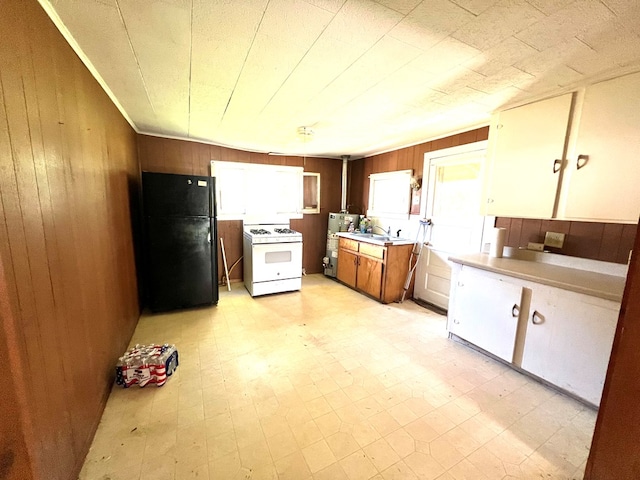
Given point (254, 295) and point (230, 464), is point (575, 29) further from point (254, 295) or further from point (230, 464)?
point (254, 295)

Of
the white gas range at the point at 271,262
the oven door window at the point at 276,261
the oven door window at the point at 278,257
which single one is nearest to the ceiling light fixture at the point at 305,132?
the white gas range at the point at 271,262

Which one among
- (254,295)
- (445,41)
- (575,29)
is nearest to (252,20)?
(445,41)

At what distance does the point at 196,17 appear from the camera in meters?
1.19

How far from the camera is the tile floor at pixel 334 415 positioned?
1.32 m

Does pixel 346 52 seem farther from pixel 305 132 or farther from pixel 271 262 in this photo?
pixel 271 262

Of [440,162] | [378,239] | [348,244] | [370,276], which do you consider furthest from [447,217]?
[348,244]

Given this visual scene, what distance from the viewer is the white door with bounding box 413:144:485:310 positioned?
2912mm

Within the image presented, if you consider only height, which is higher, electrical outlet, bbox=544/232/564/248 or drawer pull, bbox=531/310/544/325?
electrical outlet, bbox=544/232/564/248

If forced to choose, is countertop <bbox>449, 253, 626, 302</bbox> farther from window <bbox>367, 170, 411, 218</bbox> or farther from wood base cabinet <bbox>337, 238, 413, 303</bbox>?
window <bbox>367, 170, 411, 218</bbox>

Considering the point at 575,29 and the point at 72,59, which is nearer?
the point at 575,29

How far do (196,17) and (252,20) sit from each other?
0.26 meters

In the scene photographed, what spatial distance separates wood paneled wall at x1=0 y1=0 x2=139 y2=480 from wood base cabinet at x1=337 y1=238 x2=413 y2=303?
9.50ft

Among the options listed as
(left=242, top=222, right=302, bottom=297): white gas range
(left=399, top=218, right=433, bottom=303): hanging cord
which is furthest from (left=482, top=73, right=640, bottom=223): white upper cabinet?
(left=242, top=222, right=302, bottom=297): white gas range

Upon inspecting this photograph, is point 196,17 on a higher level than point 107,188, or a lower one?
higher
